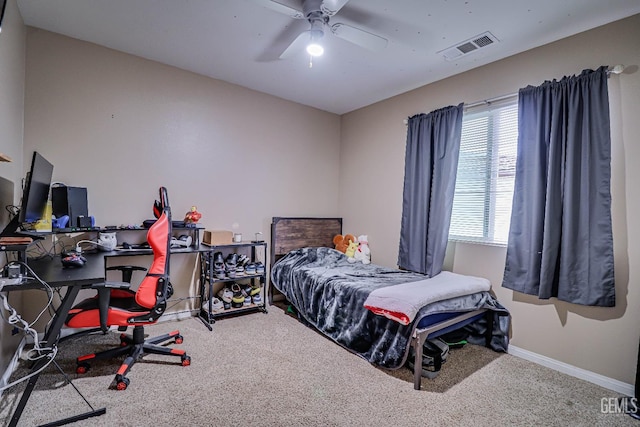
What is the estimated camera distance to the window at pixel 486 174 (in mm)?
2867

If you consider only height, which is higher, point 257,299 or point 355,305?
point 355,305

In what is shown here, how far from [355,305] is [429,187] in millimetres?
1498

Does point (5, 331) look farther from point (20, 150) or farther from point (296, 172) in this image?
point (296, 172)

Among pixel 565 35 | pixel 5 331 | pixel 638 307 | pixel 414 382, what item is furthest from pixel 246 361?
pixel 565 35

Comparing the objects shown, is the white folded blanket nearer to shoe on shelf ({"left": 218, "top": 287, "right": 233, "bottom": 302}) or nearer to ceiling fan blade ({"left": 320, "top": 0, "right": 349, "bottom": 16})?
shoe on shelf ({"left": 218, "top": 287, "right": 233, "bottom": 302})

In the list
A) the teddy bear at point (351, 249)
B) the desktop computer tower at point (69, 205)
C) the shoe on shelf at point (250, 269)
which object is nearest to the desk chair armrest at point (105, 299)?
the desktop computer tower at point (69, 205)

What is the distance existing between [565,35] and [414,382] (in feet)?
9.36

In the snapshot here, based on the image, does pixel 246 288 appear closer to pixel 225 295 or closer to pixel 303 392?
pixel 225 295

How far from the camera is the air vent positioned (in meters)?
2.48

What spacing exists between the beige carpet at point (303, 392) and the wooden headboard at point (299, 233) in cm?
141

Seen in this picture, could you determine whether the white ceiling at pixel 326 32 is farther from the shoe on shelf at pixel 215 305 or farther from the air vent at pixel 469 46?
the shoe on shelf at pixel 215 305

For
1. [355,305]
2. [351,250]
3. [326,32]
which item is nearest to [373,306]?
[355,305]

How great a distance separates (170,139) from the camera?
→ 322 centimetres

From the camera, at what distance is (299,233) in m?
4.12
